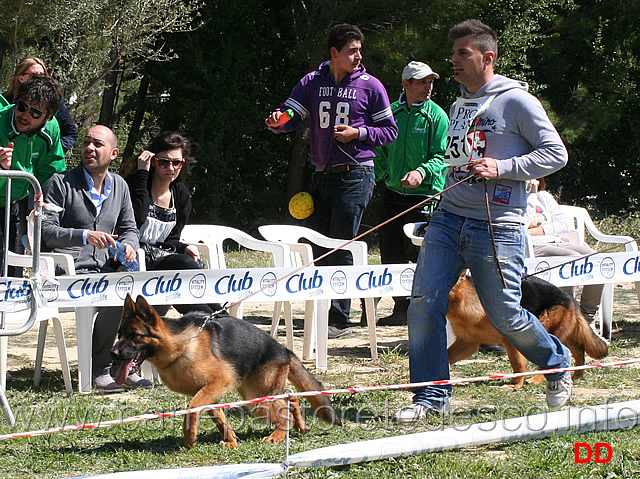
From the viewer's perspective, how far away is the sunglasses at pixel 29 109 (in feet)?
18.5

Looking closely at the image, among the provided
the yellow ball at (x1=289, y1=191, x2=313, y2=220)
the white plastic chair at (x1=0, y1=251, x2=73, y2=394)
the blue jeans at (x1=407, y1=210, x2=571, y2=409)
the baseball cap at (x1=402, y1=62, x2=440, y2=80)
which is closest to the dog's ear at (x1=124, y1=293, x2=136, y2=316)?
the white plastic chair at (x1=0, y1=251, x2=73, y2=394)

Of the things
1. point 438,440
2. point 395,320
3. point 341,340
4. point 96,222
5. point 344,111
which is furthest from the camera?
point 395,320

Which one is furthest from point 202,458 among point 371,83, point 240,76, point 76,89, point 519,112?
point 240,76

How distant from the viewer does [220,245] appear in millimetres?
7012

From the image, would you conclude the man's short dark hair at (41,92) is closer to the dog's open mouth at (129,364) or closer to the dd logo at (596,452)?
the dog's open mouth at (129,364)

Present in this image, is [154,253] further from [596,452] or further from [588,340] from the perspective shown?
[596,452]

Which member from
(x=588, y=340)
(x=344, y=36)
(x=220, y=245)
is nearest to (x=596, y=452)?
(x=588, y=340)

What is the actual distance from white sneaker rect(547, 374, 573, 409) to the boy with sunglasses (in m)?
3.67

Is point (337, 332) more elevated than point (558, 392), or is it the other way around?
point (558, 392)

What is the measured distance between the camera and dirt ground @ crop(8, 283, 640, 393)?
20.8ft

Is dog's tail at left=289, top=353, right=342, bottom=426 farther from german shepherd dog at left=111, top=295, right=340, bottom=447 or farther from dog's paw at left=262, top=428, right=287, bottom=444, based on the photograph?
dog's paw at left=262, top=428, right=287, bottom=444

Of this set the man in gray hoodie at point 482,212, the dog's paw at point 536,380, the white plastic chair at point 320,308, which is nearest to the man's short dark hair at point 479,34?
the man in gray hoodie at point 482,212

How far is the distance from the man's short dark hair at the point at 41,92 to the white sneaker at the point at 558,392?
3.65 meters

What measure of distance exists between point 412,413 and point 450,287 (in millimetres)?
691
